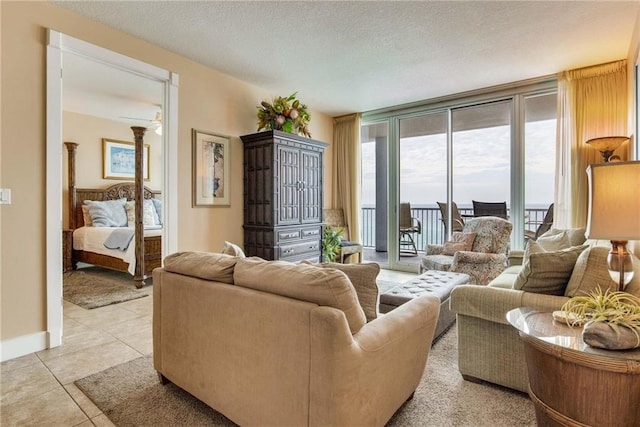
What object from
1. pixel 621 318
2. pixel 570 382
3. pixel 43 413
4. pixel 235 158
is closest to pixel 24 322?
pixel 43 413

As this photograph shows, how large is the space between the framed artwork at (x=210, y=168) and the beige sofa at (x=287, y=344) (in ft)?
6.84

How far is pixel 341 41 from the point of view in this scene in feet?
10.2

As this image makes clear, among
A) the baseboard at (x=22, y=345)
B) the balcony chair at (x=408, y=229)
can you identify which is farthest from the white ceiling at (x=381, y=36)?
the baseboard at (x=22, y=345)

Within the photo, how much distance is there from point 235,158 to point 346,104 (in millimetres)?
2037

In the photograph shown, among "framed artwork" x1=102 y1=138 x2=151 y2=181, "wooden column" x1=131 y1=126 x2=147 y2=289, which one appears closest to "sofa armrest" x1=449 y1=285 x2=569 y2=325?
"wooden column" x1=131 y1=126 x2=147 y2=289

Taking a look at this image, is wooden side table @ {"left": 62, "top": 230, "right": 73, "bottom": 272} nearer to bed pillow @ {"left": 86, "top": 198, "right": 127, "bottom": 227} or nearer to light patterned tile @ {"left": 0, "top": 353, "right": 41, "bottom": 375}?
bed pillow @ {"left": 86, "top": 198, "right": 127, "bottom": 227}

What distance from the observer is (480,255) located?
371cm

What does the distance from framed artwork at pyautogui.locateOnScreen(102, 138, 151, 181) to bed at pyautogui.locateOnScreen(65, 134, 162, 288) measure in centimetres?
20

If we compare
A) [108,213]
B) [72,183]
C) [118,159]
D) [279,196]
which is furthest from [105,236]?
[279,196]

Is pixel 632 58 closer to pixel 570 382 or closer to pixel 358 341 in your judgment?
pixel 570 382

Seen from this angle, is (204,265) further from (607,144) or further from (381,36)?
(607,144)

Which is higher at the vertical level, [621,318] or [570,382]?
[621,318]

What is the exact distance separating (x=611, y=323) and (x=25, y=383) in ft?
9.81

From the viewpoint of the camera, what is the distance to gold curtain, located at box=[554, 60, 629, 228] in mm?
3602
